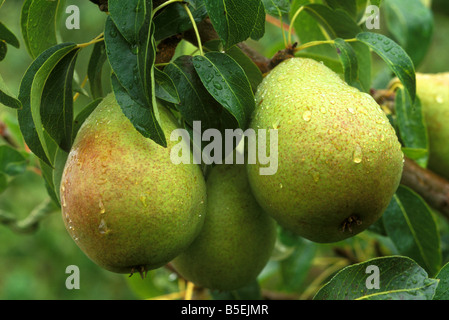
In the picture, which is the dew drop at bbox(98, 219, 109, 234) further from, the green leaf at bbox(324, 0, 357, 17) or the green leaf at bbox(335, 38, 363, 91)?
the green leaf at bbox(324, 0, 357, 17)

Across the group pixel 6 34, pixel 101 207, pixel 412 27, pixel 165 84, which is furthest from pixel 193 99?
pixel 412 27

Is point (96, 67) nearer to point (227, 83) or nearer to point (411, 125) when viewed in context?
point (227, 83)

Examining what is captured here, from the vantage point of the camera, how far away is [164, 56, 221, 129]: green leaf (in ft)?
3.29

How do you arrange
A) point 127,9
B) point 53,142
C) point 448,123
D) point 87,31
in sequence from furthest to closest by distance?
point 87,31 < point 448,123 < point 53,142 < point 127,9

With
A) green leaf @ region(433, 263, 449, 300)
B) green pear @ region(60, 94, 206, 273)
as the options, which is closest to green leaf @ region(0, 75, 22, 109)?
green pear @ region(60, 94, 206, 273)

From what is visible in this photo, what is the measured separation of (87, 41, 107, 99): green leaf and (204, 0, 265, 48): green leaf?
11.1 inches

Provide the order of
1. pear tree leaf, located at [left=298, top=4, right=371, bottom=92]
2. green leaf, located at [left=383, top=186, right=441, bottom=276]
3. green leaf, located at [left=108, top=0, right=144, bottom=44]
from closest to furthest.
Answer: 1. green leaf, located at [left=108, top=0, right=144, bottom=44]
2. pear tree leaf, located at [left=298, top=4, right=371, bottom=92]
3. green leaf, located at [left=383, top=186, right=441, bottom=276]

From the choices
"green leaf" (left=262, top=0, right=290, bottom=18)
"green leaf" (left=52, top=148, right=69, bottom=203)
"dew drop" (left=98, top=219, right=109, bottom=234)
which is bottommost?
"dew drop" (left=98, top=219, right=109, bottom=234)

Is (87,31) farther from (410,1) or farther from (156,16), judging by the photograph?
(156,16)

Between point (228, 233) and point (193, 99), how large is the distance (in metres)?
0.29

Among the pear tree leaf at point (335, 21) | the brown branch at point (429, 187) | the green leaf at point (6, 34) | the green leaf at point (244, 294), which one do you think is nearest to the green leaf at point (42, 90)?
the green leaf at point (6, 34)

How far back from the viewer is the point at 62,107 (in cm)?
104

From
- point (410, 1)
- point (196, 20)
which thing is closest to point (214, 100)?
point (196, 20)

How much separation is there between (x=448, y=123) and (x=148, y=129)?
3.61ft
